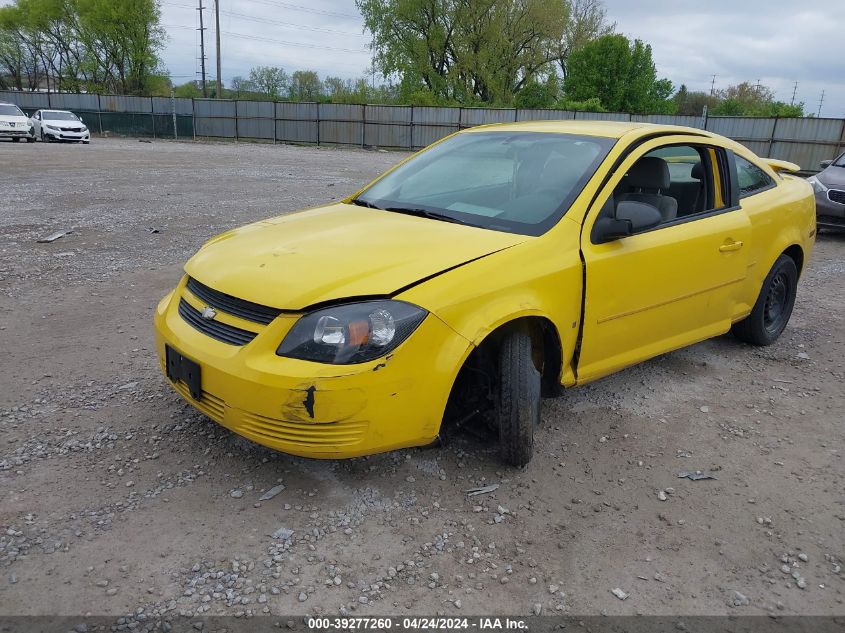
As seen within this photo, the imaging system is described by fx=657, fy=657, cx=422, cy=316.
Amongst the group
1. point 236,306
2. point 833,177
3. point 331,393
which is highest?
point 833,177

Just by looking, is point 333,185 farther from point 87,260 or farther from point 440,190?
point 440,190

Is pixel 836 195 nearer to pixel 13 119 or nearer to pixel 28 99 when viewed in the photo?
pixel 13 119

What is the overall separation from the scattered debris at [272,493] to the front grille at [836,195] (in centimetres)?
943

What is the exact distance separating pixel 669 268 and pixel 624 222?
1.85ft

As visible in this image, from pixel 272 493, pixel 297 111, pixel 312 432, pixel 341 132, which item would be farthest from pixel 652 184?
pixel 297 111

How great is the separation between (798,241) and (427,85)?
1777 inches

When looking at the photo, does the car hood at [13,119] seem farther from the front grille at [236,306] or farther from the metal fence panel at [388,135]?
the front grille at [236,306]

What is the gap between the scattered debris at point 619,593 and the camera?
2.34 m

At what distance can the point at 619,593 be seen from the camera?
7.75 feet

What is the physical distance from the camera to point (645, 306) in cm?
357

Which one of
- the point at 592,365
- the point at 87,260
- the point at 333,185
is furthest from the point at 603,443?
the point at 333,185

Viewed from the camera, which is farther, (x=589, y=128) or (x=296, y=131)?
(x=296, y=131)

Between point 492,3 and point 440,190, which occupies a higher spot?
point 492,3

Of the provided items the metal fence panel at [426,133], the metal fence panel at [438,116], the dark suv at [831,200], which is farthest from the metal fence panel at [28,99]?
the dark suv at [831,200]
